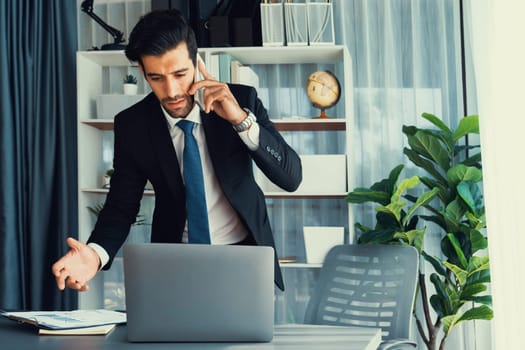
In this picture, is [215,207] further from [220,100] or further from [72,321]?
[72,321]

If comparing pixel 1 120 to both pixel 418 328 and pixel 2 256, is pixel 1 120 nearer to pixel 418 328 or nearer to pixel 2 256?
pixel 2 256

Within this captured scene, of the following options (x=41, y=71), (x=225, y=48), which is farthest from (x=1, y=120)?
(x=225, y=48)

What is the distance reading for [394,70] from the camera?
3969mm

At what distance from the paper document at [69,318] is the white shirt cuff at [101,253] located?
129mm

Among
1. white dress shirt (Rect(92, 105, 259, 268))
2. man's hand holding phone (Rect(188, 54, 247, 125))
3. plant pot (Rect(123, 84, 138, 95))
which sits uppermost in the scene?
plant pot (Rect(123, 84, 138, 95))

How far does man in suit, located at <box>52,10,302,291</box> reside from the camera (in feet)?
7.34

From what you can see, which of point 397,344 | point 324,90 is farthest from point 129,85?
point 397,344

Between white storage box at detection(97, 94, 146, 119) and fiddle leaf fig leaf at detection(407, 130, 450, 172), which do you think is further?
white storage box at detection(97, 94, 146, 119)

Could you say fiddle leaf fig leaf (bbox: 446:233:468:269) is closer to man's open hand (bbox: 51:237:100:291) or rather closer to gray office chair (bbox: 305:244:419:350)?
gray office chair (bbox: 305:244:419:350)

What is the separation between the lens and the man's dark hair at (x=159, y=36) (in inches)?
88.7

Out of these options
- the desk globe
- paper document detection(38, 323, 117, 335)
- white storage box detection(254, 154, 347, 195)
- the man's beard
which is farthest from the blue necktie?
the desk globe

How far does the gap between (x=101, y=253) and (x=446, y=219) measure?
5.92ft

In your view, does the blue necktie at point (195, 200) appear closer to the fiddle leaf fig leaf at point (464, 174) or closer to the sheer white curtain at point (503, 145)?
the sheer white curtain at point (503, 145)

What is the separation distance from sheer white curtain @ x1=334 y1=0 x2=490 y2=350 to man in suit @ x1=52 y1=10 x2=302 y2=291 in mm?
1638
